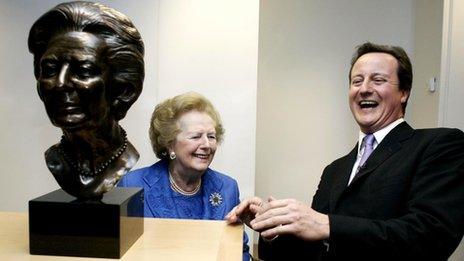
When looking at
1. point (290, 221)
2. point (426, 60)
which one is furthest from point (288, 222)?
point (426, 60)

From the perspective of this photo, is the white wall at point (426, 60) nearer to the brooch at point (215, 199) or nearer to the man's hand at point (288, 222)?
the brooch at point (215, 199)

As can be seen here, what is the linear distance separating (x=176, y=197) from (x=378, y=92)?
32.5 inches

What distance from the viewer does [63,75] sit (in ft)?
2.68

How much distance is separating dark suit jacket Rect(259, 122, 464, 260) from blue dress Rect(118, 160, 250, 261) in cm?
30

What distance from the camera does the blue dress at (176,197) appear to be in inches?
61.8

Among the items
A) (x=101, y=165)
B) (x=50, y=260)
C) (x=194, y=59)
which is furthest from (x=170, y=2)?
(x=50, y=260)

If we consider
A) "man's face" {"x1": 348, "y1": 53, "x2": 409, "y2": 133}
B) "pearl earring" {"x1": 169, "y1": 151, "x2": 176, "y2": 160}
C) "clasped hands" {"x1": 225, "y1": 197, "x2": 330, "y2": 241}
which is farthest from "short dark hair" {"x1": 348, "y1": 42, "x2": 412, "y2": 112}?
"pearl earring" {"x1": 169, "y1": 151, "x2": 176, "y2": 160}

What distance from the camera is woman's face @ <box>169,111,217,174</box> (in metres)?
1.66

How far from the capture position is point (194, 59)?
2189mm

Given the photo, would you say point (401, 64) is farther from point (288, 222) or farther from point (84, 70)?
point (84, 70)

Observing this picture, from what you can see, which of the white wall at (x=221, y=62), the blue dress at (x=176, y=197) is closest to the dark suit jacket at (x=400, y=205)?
the blue dress at (x=176, y=197)

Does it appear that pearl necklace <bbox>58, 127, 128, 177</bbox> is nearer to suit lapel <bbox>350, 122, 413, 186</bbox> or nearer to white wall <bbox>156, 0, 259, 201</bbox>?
suit lapel <bbox>350, 122, 413, 186</bbox>

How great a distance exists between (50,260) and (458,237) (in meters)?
1.04

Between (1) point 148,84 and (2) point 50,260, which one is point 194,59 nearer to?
(1) point 148,84
